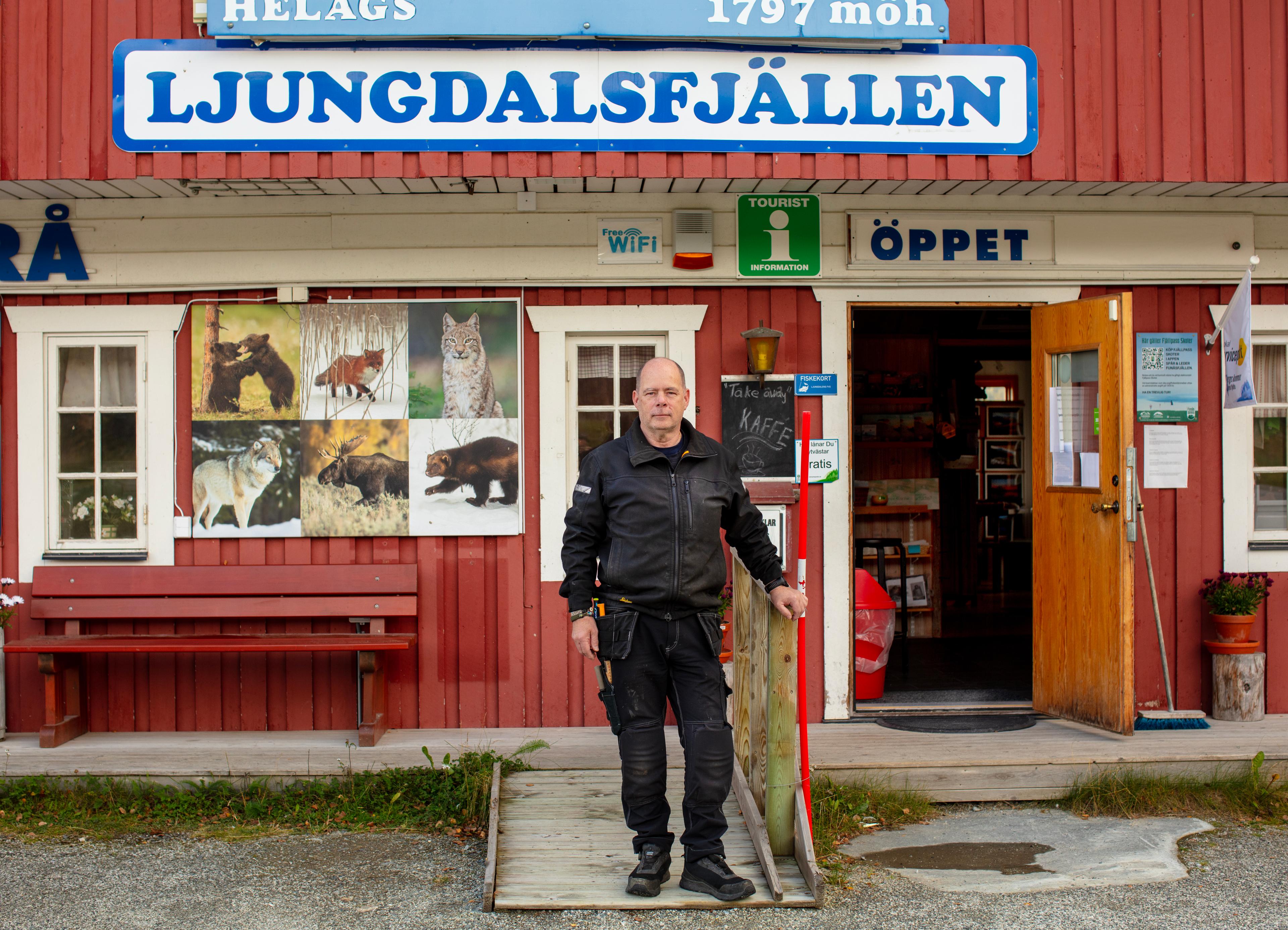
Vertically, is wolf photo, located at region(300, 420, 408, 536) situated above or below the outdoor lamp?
below

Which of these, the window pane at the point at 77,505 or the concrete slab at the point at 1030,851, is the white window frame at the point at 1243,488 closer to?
the concrete slab at the point at 1030,851

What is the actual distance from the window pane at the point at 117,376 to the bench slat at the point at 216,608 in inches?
46.8

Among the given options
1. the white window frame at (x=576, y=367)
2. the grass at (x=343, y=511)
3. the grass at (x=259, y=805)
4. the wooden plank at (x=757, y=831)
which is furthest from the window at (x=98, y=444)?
the wooden plank at (x=757, y=831)

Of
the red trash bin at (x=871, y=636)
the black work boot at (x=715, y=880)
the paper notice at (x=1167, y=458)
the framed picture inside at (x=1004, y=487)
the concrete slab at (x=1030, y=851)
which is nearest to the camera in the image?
the black work boot at (x=715, y=880)

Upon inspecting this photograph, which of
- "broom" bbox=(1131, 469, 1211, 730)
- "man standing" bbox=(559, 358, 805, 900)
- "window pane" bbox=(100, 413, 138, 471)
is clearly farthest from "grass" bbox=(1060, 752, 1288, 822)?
"window pane" bbox=(100, 413, 138, 471)

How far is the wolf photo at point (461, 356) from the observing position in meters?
6.18

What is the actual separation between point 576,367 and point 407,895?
10.4ft

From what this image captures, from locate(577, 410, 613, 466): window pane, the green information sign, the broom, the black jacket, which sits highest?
the green information sign

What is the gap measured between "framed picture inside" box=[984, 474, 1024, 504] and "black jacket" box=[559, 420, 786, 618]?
749 centimetres

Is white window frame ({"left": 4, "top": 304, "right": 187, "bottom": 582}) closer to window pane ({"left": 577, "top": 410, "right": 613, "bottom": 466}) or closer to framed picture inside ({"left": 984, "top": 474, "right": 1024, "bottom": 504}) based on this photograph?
window pane ({"left": 577, "top": 410, "right": 613, "bottom": 466})

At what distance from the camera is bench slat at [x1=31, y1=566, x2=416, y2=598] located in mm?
6078

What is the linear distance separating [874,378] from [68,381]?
6.48 metres

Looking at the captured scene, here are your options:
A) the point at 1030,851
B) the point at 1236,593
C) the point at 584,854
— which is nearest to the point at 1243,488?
the point at 1236,593

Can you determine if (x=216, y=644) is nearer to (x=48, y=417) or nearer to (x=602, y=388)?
(x=48, y=417)
